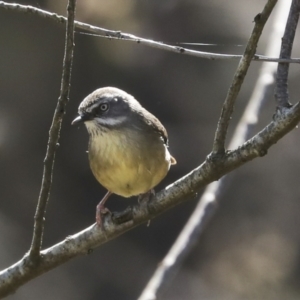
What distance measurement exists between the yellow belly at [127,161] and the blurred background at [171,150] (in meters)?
4.57

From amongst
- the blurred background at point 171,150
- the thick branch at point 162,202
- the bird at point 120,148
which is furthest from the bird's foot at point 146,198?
the blurred background at point 171,150

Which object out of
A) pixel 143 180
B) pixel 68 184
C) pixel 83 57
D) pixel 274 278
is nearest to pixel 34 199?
pixel 68 184

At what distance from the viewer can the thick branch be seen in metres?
2.86

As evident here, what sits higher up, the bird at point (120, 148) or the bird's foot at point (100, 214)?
the bird at point (120, 148)

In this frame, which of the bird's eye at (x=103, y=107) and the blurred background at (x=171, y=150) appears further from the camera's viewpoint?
the blurred background at (x=171, y=150)

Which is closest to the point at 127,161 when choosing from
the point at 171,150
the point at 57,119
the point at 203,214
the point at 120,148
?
the point at 120,148

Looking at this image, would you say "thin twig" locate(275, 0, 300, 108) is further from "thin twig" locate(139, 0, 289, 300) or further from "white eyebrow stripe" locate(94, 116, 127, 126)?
"white eyebrow stripe" locate(94, 116, 127, 126)

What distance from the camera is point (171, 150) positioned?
9.17m

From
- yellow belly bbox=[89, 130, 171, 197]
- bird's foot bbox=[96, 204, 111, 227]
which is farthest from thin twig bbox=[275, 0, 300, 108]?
yellow belly bbox=[89, 130, 171, 197]

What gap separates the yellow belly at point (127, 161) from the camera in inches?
162

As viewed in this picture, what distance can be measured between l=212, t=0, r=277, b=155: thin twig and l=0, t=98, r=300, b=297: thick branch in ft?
0.30

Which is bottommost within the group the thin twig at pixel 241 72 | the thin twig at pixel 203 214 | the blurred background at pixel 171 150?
the blurred background at pixel 171 150

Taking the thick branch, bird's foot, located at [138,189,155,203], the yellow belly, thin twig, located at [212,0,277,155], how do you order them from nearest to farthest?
thin twig, located at [212,0,277,155], the thick branch, bird's foot, located at [138,189,155,203], the yellow belly

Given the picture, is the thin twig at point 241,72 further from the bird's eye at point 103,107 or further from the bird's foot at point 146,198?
the bird's eye at point 103,107
